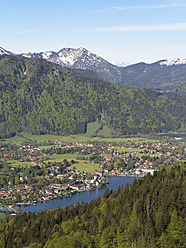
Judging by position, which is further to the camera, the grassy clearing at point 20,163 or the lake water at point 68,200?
the grassy clearing at point 20,163

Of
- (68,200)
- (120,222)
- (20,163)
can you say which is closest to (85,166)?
(20,163)

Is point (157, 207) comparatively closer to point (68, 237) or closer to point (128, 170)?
point (68, 237)

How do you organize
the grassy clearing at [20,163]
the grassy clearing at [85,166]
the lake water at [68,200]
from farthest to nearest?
the grassy clearing at [20,163]
the grassy clearing at [85,166]
the lake water at [68,200]

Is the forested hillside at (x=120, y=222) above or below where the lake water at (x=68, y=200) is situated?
above

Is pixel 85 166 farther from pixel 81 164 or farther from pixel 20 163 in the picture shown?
pixel 20 163

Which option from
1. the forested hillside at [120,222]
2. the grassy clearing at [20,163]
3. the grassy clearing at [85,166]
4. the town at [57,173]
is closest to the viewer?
the forested hillside at [120,222]

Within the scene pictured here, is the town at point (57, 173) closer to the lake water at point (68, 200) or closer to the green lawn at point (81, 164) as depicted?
the green lawn at point (81, 164)

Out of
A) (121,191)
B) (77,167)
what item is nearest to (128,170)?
(77,167)

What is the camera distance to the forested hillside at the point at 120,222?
64.6 meters

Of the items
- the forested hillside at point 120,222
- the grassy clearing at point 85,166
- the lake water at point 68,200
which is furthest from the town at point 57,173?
the forested hillside at point 120,222

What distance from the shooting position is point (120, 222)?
70000 millimetres

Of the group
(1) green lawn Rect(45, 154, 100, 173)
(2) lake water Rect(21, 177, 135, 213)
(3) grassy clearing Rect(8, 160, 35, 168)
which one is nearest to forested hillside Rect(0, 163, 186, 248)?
(2) lake water Rect(21, 177, 135, 213)

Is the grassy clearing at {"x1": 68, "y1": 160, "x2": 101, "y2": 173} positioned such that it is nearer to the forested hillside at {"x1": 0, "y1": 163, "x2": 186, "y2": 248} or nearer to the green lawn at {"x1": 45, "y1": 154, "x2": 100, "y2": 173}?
the green lawn at {"x1": 45, "y1": 154, "x2": 100, "y2": 173}

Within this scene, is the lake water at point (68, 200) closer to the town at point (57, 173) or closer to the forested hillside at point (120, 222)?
the town at point (57, 173)
